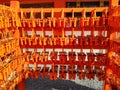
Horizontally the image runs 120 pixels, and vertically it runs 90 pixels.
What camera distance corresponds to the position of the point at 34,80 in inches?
391

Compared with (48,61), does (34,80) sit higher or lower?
lower

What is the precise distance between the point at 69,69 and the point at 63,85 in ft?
5.81

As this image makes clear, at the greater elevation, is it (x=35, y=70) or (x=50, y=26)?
(x=50, y=26)

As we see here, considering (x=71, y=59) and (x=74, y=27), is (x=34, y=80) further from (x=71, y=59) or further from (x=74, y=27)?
(x=74, y=27)

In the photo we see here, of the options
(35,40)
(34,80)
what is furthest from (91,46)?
(34,80)

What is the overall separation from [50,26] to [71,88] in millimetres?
3540

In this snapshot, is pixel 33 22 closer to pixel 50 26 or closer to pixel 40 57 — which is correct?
pixel 50 26

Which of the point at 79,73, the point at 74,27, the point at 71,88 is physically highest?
the point at 74,27

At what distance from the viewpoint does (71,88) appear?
8992 mm

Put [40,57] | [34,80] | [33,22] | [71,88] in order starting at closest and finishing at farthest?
[33,22], [40,57], [71,88], [34,80]

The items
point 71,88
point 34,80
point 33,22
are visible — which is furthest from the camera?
point 34,80

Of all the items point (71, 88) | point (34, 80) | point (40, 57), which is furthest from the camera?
point (34, 80)

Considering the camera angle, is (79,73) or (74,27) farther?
(79,73)

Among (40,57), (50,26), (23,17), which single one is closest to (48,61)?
(40,57)
